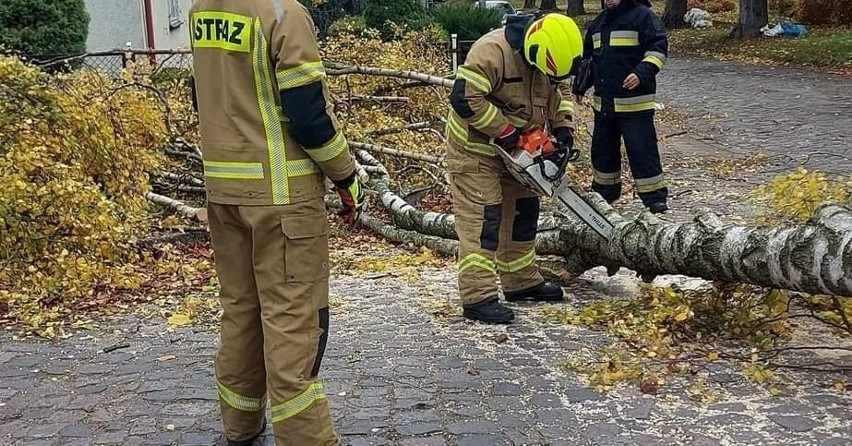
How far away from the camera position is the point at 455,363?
4191 mm

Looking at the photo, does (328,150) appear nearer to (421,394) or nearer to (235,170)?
(235,170)

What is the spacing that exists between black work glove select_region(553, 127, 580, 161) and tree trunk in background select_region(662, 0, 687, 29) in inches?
1010

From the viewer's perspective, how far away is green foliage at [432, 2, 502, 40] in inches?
696

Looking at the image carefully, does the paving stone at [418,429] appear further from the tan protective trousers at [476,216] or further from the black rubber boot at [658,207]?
the black rubber boot at [658,207]

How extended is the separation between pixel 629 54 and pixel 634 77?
27 cm

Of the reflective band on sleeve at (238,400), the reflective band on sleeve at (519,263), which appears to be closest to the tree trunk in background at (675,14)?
the reflective band on sleeve at (519,263)

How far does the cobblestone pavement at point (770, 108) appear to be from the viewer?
10.0m

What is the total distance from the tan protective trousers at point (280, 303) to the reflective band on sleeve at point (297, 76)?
0.41 m

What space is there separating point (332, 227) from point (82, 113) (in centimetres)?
215

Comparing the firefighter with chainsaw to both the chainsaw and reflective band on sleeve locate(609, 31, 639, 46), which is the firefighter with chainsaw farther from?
reflective band on sleeve locate(609, 31, 639, 46)

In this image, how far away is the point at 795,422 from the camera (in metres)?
3.44

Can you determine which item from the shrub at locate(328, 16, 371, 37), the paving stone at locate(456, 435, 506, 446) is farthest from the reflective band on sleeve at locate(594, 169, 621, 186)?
the shrub at locate(328, 16, 371, 37)

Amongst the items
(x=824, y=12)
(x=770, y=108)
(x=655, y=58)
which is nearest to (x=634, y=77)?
(x=655, y=58)

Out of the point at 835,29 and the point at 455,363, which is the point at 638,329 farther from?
the point at 835,29
